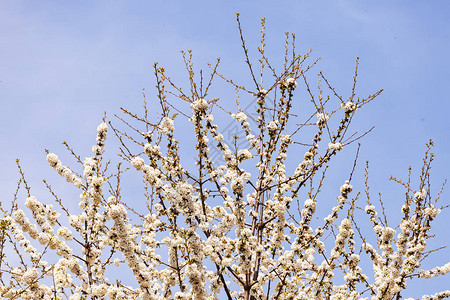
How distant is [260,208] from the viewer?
24.8 ft

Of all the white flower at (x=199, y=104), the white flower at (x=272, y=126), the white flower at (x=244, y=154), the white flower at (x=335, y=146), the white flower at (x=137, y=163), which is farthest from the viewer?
the white flower at (x=272, y=126)

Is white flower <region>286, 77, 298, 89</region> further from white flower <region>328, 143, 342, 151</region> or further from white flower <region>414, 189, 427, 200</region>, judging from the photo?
white flower <region>414, 189, 427, 200</region>

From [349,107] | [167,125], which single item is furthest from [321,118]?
[167,125]

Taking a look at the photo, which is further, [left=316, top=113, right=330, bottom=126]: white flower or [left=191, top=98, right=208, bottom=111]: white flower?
[left=316, top=113, right=330, bottom=126]: white flower

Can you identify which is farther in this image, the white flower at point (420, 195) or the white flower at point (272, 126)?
the white flower at point (272, 126)

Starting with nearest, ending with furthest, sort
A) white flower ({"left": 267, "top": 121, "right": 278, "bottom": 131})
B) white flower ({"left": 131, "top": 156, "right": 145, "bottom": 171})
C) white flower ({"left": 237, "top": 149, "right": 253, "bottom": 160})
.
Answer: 1. white flower ({"left": 131, "top": 156, "right": 145, "bottom": 171})
2. white flower ({"left": 237, "top": 149, "right": 253, "bottom": 160})
3. white flower ({"left": 267, "top": 121, "right": 278, "bottom": 131})

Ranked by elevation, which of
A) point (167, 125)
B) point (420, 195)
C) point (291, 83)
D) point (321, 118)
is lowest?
point (420, 195)

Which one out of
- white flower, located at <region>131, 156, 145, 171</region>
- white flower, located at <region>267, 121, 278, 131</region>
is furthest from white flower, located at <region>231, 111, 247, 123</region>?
white flower, located at <region>131, 156, 145, 171</region>

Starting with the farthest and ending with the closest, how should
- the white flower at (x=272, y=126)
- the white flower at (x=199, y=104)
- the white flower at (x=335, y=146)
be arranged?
1. the white flower at (x=272, y=126)
2. the white flower at (x=335, y=146)
3. the white flower at (x=199, y=104)

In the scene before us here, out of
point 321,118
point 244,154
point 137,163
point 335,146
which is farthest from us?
point 321,118

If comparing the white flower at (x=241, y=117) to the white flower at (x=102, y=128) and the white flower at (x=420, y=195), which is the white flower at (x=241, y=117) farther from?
the white flower at (x=420, y=195)

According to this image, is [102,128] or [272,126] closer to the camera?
[102,128]

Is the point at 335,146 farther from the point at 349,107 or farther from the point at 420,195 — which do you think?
the point at 420,195

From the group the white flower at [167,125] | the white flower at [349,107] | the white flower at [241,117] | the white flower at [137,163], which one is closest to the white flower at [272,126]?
the white flower at [241,117]
